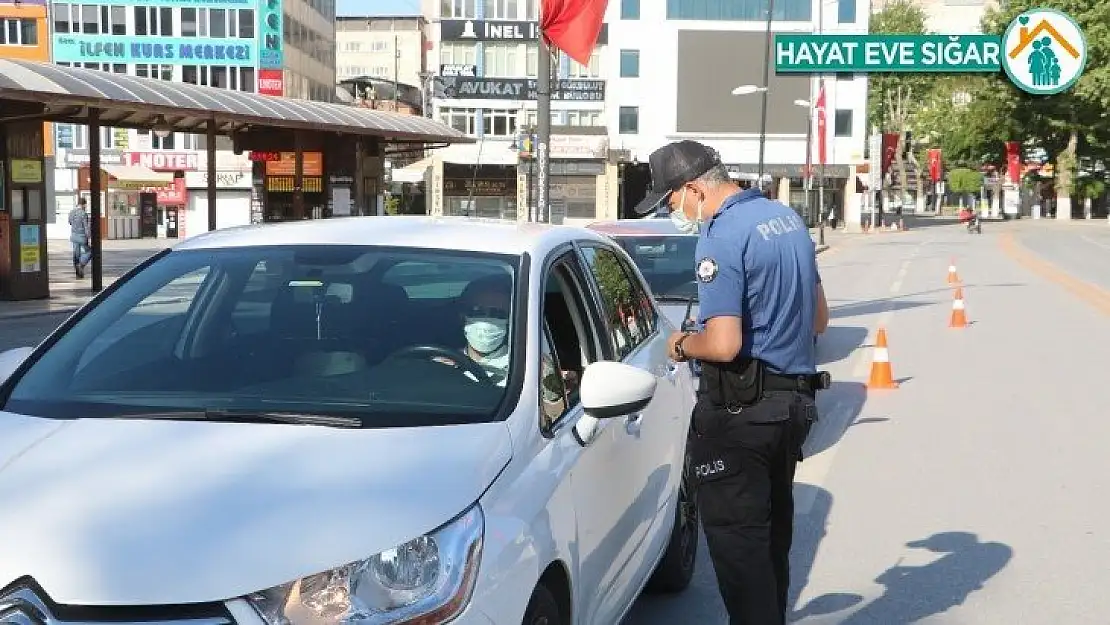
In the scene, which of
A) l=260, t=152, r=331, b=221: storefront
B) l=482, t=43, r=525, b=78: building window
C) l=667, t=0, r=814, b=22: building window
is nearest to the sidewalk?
l=260, t=152, r=331, b=221: storefront

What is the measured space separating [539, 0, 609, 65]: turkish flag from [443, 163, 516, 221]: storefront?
208 feet

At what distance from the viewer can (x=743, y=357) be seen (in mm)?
4375

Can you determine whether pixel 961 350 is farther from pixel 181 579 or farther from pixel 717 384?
pixel 181 579

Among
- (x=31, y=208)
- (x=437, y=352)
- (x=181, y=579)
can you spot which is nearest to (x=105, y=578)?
(x=181, y=579)

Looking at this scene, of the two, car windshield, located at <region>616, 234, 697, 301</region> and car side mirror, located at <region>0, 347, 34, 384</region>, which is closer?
car side mirror, located at <region>0, 347, 34, 384</region>

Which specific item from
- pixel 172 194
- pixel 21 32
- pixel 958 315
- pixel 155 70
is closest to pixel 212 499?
pixel 958 315

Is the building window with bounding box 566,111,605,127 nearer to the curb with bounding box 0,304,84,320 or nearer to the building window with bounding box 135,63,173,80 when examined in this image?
the building window with bounding box 135,63,173,80

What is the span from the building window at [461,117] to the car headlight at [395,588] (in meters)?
78.9

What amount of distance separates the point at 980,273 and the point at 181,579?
33.5 m

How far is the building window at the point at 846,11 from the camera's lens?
80750mm

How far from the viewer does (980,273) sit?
113 ft

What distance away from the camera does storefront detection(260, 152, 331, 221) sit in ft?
113

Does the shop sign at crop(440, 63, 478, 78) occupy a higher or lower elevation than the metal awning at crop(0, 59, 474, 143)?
higher

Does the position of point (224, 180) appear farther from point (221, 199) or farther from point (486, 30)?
point (486, 30)
